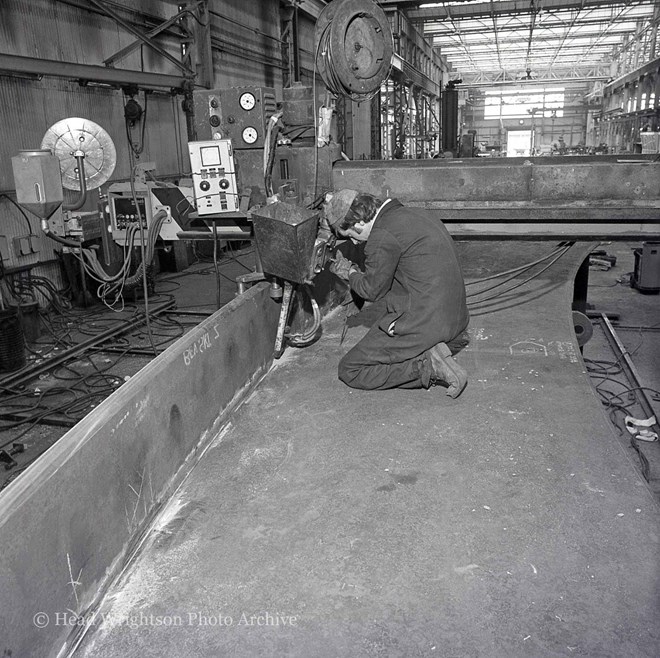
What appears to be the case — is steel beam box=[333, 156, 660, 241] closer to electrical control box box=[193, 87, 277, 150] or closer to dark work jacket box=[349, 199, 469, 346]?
electrical control box box=[193, 87, 277, 150]

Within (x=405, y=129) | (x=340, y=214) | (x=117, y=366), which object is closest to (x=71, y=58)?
(x=117, y=366)

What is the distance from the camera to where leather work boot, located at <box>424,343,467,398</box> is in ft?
9.32

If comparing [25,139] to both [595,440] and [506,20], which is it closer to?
[595,440]

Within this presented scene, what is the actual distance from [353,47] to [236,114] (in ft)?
2.54

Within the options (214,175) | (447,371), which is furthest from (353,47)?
(447,371)

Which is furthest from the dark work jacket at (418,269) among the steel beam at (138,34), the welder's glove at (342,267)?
the steel beam at (138,34)

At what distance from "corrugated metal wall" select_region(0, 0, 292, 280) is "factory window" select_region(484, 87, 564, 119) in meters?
21.5

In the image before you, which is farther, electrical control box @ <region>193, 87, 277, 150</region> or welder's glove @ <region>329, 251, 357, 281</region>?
electrical control box @ <region>193, 87, 277, 150</region>

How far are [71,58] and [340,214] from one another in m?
4.63

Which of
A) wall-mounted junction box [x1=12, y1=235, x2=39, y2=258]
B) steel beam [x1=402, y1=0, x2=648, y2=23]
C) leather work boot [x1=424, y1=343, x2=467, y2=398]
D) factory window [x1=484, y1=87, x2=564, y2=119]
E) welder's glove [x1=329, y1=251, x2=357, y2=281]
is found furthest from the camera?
factory window [x1=484, y1=87, x2=564, y2=119]

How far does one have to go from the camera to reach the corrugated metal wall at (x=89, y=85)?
215 inches

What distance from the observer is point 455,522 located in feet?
6.47

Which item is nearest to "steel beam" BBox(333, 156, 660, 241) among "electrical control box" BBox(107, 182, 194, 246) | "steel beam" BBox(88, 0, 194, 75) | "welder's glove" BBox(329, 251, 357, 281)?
"welder's glove" BBox(329, 251, 357, 281)

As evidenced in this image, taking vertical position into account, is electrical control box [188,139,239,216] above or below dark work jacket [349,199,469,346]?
above
